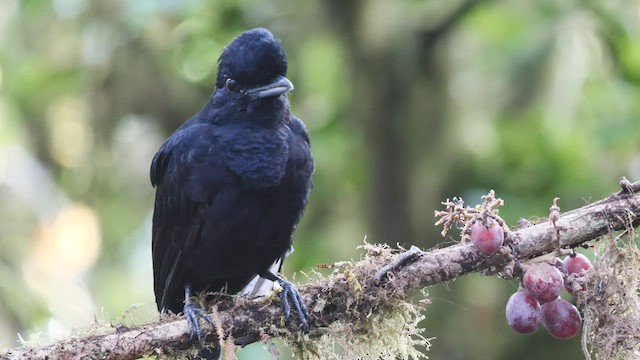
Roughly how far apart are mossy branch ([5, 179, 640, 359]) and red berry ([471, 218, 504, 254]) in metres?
0.07

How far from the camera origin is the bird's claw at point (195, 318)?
3.10m

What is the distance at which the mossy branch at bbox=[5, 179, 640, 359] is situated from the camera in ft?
Result: 9.55

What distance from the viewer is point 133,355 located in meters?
2.91

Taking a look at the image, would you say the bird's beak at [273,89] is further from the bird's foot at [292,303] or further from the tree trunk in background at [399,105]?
the tree trunk in background at [399,105]

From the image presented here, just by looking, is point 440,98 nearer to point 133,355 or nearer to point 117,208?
point 117,208

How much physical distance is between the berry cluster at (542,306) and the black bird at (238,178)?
43.4 inches

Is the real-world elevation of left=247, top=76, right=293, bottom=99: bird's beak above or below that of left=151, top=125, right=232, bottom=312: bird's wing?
above

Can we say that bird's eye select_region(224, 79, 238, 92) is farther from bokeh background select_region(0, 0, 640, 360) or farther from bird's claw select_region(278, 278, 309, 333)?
bokeh background select_region(0, 0, 640, 360)

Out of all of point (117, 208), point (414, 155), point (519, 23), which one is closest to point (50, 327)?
point (117, 208)

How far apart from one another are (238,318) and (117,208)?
461cm

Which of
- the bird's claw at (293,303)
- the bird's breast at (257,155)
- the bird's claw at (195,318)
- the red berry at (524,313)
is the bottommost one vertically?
the bird's claw at (195,318)

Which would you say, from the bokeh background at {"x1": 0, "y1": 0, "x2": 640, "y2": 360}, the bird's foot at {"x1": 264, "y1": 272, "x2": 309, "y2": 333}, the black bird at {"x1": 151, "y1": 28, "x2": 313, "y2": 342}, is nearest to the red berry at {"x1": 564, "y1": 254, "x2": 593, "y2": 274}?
the bird's foot at {"x1": 264, "y1": 272, "x2": 309, "y2": 333}

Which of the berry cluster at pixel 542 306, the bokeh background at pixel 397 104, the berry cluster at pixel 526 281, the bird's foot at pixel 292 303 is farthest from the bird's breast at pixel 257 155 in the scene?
the bokeh background at pixel 397 104

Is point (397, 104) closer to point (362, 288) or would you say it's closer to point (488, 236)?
point (362, 288)
